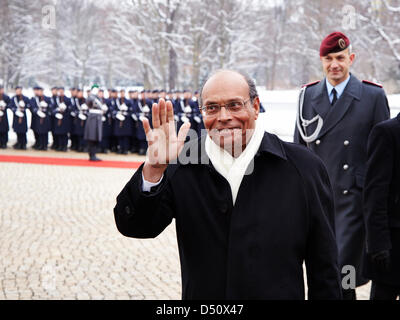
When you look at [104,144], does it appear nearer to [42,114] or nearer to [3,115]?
[42,114]

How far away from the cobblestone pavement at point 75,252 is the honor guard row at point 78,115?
7.90 m

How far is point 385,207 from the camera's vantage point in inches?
150

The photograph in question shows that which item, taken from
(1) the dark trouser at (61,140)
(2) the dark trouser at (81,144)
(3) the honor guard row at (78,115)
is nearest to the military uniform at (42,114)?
(3) the honor guard row at (78,115)

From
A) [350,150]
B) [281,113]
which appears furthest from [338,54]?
[281,113]

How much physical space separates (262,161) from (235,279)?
0.45 m

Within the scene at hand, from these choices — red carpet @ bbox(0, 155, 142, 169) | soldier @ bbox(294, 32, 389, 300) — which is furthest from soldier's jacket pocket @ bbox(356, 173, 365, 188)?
red carpet @ bbox(0, 155, 142, 169)

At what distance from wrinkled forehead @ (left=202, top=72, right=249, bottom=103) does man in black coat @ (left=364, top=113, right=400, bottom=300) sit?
1675 millimetres

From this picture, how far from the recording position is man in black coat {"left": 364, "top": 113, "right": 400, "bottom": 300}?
3.78 metres

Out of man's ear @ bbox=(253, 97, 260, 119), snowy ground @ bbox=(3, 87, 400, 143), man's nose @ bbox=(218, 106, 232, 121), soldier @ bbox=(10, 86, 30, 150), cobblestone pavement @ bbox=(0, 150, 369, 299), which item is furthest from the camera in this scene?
soldier @ bbox=(10, 86, 30, 150)

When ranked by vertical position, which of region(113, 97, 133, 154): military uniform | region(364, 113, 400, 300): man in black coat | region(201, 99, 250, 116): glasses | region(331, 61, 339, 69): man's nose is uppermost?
region(331, 61, 339, 69): man's nose

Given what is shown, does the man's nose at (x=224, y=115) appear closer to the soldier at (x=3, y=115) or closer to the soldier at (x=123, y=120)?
the soldier at (x=123, y=120)

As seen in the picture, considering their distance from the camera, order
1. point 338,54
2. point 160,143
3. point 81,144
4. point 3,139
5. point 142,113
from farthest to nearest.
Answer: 1. point 81,144
2. point 3,139
3. point 142,113
4. point 338,54
5. point 160,143

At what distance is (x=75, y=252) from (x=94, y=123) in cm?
971

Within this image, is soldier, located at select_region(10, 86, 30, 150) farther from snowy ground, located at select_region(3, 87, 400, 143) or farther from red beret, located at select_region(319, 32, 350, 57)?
red beret, located at select_region(319, 32, 350, 57)
